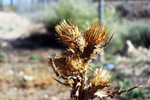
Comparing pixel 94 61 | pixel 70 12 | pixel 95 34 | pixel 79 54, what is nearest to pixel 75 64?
A: pixel 79 54

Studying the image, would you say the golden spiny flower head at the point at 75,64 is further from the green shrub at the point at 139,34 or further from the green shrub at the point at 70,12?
the green shrub at the point at 70,12

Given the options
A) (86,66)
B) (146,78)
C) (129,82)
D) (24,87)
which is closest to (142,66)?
(146,78)

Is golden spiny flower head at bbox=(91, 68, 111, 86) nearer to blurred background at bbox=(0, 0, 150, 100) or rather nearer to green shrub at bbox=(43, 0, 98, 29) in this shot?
blurred background at bbox=(0, 0, 150, 100)

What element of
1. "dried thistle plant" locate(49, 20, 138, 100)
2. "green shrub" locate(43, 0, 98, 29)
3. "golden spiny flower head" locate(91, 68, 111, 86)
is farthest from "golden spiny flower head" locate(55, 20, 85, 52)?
"green shrub" locate(43, 0, 98, 29)

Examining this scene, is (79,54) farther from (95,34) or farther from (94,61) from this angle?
(94,61)

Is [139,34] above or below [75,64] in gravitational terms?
above

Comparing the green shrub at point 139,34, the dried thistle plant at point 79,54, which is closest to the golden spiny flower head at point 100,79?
the dried thistle plant at point 79,54

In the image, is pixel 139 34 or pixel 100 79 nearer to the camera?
pixel 100 79

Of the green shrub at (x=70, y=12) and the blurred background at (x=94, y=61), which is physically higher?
the green shrub at (x=70, y=12)
